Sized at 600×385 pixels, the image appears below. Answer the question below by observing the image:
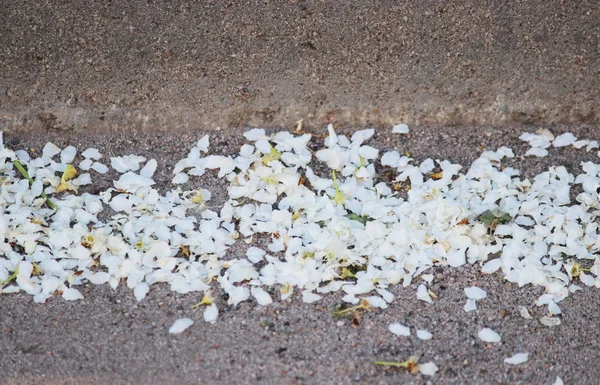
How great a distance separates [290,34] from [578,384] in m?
1.44

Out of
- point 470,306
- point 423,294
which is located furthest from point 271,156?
point 470,306

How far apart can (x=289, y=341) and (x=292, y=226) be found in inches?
17.6

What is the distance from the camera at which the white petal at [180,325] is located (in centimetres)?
198

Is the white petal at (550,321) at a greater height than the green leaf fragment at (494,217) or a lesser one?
lesser

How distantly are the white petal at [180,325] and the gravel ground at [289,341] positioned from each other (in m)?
0.01

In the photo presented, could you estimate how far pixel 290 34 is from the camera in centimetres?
264

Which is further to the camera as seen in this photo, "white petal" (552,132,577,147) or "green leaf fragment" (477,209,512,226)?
"white petal" (552,132,577,147)

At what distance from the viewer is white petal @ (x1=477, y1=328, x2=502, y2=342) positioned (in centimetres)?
198

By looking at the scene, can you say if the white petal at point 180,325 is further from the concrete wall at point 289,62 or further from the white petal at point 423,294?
the concrete wall at point 289,62

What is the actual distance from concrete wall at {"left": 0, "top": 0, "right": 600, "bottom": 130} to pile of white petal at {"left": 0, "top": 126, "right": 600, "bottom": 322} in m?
0.16

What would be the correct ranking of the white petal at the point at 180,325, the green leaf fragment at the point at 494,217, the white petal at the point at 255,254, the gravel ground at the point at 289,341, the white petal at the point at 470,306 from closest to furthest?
the gravel ground at the point at 289,341 < the white petal at the point at 180,325 < the white petal at the point at 470,306 < the white petal at the point at 255,254 < the green leaf fragment at the point at 494,217

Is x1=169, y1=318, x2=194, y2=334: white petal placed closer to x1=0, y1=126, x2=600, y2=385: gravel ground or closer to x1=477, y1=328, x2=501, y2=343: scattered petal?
x1=0, y1=126, x2=600, y2=385: gravel ground

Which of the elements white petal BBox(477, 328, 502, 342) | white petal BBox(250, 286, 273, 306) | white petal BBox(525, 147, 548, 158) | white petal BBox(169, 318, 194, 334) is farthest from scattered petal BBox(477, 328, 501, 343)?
white petal BBox(525, 147, 548, 158)

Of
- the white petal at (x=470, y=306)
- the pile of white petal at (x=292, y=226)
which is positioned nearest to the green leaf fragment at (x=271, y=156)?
the pile of white petal at (x=292, y=226)
